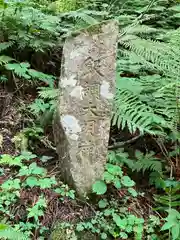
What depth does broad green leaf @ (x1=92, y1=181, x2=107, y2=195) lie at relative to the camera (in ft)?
8.41

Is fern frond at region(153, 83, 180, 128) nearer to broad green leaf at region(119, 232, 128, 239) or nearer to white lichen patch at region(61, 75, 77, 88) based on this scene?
white lichen patch at region(61, 75, 77, 88)

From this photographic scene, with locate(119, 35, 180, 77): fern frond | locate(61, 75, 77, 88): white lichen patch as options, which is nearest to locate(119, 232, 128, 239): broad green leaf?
locate(61, 75, 77, 88): white lichen patch

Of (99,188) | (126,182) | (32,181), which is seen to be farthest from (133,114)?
(32,181)

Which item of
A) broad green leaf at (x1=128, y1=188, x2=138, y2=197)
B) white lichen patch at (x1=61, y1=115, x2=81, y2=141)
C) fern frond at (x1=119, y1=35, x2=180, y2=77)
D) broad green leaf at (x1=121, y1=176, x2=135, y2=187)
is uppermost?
fern frond at (x1=119, y1=35, x2=180, y2=77)

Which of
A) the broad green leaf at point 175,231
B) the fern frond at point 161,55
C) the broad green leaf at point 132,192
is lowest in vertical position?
the broad green leaf at point 175,231

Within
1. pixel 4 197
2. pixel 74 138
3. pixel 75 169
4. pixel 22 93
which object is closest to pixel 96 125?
pixel 74 138

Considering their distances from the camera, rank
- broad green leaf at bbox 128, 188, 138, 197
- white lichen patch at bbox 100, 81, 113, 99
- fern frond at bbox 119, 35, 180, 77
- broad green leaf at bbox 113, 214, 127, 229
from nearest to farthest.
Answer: broad green leaf at bbox 113, 214, 127, 229
white lichen patch at bbox 100, 81, 113, 99
broad green leaf at bbox 128, 188, 138, 197
fern frond at bbox 119, 35, 180, 77

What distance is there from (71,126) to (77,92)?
247mm

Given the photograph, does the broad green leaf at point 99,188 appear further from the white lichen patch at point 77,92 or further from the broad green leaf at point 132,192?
the white lichen patch at point 77,92

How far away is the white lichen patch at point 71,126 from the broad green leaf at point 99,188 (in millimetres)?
370

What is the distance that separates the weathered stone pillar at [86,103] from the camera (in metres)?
2.54

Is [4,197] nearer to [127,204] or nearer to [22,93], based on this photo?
[127,204]

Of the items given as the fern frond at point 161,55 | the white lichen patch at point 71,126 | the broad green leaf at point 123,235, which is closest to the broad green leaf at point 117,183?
the broad green leaf at point 123,235

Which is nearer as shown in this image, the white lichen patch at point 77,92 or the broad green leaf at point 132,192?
the white lichen patch at point 77,92
